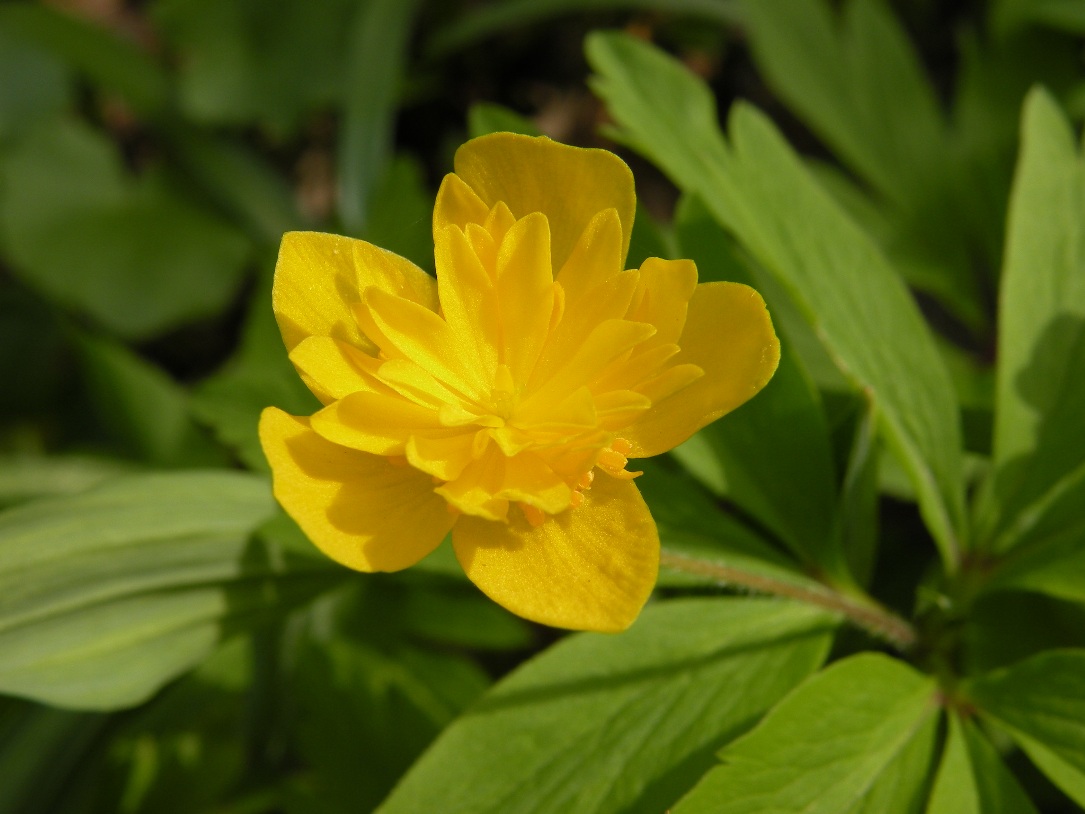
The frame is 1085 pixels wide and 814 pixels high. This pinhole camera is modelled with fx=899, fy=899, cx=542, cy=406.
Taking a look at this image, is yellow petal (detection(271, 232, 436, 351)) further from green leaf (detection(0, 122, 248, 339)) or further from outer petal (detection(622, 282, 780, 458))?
green leaf (detection(0, 122, 248, 339))

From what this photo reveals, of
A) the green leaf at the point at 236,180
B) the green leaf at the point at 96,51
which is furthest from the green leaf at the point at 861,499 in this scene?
the green leaf at the point at 96,51

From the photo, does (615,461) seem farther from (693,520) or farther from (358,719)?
(358,719)

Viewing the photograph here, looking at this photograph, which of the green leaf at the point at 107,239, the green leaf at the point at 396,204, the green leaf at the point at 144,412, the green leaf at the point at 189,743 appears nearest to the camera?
the green leaf at the point at 189,743

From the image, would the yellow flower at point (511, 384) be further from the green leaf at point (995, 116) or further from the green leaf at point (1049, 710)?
the green leaf at point (995, 116)

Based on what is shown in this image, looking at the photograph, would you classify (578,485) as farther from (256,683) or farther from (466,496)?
(256,683)

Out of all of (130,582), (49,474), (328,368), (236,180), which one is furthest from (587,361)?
(236,180)

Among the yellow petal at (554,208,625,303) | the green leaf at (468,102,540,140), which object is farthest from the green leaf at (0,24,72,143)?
the yellow petal at (554,208,625,303)
